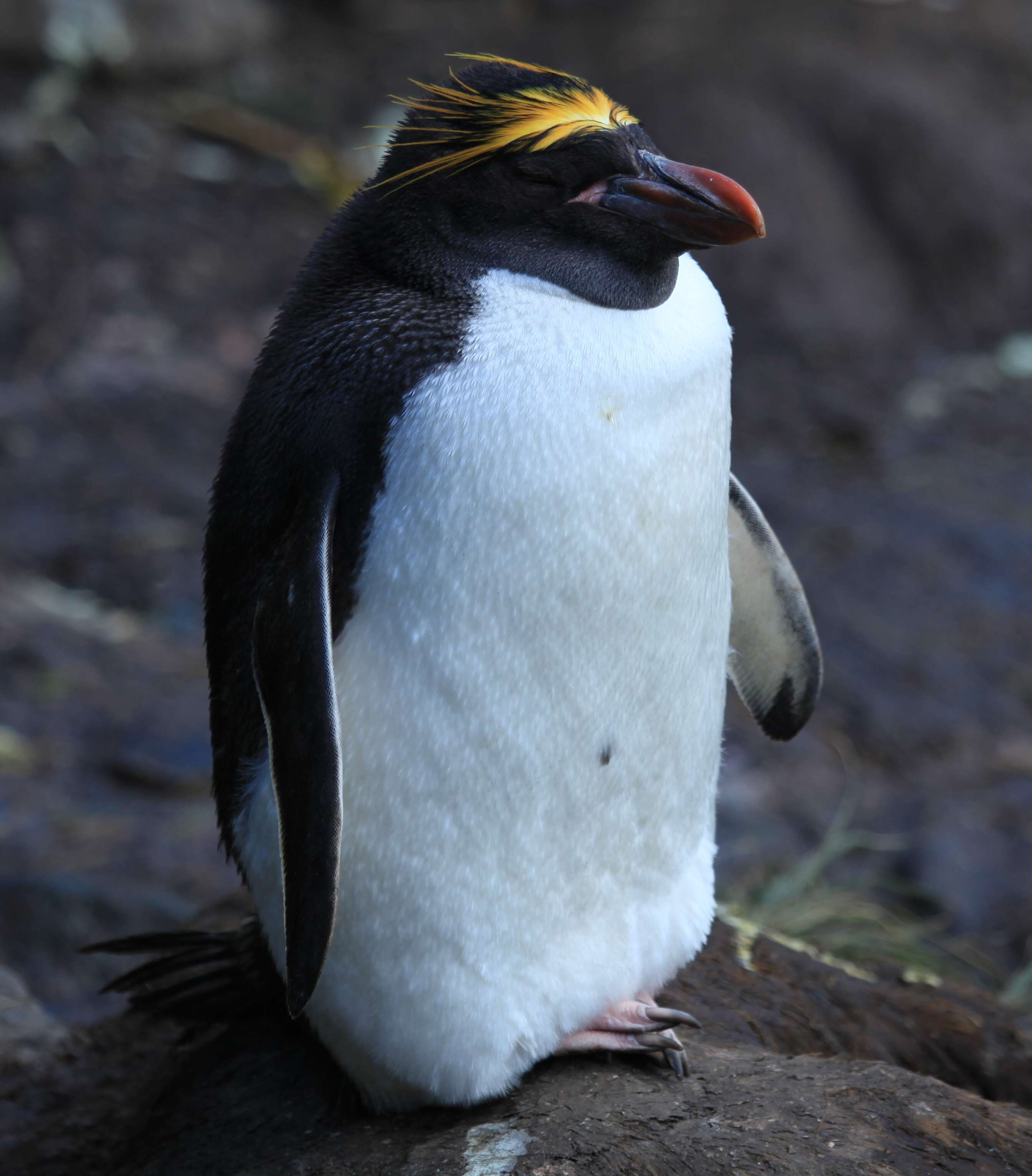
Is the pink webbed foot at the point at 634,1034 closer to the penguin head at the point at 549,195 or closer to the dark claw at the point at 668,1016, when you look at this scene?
the dark claw at the point at 668,1016

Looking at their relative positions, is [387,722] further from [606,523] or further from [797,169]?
[797,169]

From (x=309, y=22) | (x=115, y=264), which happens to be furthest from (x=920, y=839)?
(x=309, y=22)

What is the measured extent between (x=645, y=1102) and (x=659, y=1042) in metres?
0.10

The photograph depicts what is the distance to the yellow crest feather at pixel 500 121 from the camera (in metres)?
1.83

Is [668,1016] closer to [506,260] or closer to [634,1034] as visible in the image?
[634,1034]

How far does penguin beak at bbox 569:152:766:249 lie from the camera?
180 centimetres

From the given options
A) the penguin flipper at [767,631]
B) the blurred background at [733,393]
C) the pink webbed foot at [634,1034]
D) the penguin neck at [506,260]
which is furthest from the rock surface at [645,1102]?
the penguin neck at [506,260]

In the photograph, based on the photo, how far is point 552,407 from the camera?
178cm

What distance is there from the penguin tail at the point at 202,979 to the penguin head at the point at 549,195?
1.20 metres

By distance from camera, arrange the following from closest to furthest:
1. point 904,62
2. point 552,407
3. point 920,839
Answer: point 552,407
point 920,839
point 904,62

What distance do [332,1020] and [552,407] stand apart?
3.12 ft

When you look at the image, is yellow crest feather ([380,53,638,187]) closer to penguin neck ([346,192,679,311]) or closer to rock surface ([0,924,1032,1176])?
penguin neck ([346,192,679,311])

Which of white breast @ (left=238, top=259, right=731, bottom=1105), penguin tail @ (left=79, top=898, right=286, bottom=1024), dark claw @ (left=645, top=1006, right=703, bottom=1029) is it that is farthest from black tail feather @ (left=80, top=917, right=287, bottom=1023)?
dark claw @ (left=645, top=1006, right=703, bottom=1029)

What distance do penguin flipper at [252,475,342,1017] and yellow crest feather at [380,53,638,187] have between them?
48 centimetres
